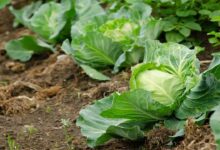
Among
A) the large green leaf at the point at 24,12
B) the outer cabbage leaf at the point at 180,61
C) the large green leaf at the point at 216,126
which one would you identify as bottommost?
the large green leaf at the point at 24,12

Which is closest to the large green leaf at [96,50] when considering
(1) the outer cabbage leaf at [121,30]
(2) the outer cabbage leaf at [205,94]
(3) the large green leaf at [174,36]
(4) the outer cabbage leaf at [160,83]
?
(1) the outer cabbage leaf at [121,30]

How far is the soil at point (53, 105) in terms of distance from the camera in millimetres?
3324

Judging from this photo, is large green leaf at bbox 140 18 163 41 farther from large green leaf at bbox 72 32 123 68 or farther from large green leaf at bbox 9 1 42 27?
large green leaf at bbox 9 1 42 27

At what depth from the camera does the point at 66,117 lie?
4090 mm

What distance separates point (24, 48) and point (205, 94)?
2.87 metres

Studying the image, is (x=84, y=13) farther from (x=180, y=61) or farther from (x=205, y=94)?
(x=205, y=94)

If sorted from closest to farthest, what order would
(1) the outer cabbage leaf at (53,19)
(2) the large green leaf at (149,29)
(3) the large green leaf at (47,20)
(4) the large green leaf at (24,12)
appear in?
(2) the large green leaf at (149,29), (1) the outer cabbage leaf at (53,19), (3) the large green leaf at (47,20), (4) the large green leaf at (24,12)

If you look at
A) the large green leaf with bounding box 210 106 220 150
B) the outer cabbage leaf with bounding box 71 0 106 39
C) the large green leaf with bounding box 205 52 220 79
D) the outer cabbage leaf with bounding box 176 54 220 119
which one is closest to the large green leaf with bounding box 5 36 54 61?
the outer cabbage leaf with bounding box 71 0 106 39

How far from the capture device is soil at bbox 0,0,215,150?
3.32 metres

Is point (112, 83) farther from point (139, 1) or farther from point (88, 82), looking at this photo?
point (139, 1)

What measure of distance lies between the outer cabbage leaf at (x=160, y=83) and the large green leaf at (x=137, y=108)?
0.25ft

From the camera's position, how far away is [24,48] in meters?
5.64

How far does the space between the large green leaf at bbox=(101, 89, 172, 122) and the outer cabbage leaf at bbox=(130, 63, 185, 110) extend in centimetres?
8

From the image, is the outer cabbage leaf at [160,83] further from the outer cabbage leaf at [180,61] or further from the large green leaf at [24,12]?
the large green leaf at [24,12]
